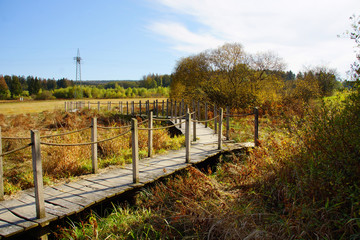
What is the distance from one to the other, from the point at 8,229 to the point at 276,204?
410 cm

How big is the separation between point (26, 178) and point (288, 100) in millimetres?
19641

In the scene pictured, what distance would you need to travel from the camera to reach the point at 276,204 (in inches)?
190

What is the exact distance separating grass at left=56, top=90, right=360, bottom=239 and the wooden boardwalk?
30 centimetres

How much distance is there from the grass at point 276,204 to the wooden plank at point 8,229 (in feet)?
1.99

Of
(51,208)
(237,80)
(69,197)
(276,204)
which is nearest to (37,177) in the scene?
(51,208)

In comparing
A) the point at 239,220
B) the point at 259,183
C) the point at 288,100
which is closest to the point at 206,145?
the point at 259,183

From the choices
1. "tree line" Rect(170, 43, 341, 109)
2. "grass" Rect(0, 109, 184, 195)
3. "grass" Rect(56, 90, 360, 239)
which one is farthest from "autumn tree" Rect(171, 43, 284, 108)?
"grass" Rect(56, 90, 360, 239)

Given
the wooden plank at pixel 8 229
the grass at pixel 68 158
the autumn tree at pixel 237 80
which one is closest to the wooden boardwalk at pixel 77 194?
the wooden plank at pixel 8 229

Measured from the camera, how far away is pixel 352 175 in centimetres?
398

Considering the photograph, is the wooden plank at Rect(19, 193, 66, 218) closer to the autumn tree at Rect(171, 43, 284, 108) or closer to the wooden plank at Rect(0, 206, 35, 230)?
the wooden plank at Rect(0, 206, 35, 230)

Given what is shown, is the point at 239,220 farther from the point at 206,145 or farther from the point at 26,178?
the point at 206,145

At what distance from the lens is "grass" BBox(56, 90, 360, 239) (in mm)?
3756

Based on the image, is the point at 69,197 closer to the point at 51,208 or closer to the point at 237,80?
the point at 51,208

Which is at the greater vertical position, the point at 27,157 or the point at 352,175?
the point at 352,175
